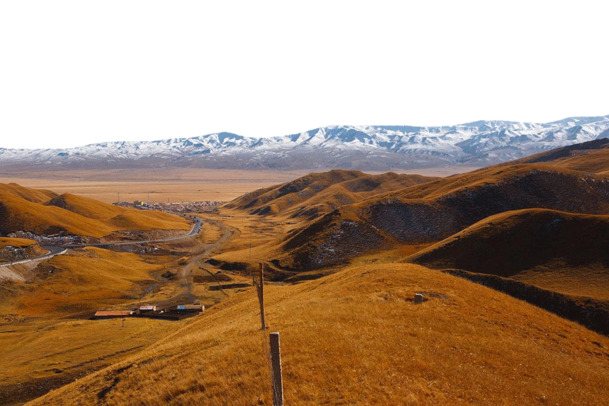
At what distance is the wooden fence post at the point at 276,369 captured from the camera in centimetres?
1346

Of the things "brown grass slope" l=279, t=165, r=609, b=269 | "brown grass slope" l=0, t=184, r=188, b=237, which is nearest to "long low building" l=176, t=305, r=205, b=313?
"brown grass slope" l=279, t=165, r=609, b=269

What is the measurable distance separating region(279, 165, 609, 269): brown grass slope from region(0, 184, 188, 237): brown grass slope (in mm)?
76249

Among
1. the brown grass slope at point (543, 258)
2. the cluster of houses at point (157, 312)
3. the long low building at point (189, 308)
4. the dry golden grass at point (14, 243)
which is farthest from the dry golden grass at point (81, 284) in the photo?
the brown grass slope at point (543, 258)

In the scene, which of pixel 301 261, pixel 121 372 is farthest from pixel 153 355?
pixel 301 261

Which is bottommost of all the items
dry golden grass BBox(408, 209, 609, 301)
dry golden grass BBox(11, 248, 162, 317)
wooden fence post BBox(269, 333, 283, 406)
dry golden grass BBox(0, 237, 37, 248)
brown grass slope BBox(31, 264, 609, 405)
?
dry golden grass BBox(11, 248, 162, 317)

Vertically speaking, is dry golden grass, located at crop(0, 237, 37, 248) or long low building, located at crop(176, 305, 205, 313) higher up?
dry golden grass, located at crop(0, 237, 37, 248)

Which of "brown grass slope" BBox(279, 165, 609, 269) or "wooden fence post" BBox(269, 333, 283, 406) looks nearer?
"wooden fence post" BBox(269, 333, 283, 406)

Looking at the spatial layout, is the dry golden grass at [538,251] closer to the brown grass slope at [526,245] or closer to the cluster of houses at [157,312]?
the brown grass slope at [526,245]

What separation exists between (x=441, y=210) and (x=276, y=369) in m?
113

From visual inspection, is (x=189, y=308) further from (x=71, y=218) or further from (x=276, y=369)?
(x=71, y=218)

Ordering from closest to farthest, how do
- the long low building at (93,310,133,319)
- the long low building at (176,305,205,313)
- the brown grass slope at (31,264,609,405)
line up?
the brown grass slope at (31,264,609,405) → the long low building at (93,310,133,319) → the long low building at (176,305,205,313)

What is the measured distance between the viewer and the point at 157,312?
74375 mm

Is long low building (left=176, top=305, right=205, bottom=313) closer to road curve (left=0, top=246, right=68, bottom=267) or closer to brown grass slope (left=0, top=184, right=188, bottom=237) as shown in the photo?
road curve (left=0, top=246, right=68, bottom=267)

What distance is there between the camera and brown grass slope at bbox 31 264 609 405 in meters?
17.4
